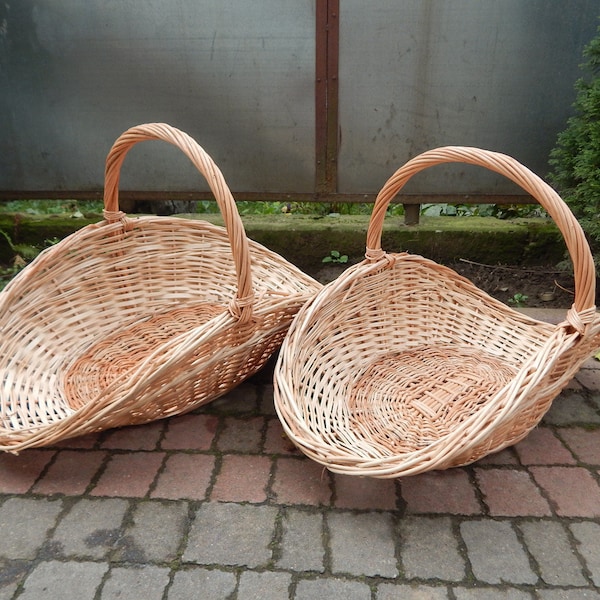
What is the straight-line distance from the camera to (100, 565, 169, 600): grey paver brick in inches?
51.6

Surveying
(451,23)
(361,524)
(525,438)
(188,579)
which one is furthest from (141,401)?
(451,23)

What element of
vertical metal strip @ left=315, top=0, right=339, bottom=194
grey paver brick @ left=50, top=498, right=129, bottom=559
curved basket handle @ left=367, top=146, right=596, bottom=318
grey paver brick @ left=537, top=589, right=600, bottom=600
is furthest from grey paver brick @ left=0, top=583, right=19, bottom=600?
vertical metal strip @ left=315, top=0, right=339, bottom=194

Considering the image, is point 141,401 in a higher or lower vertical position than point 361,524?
higher

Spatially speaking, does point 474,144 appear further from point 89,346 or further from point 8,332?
point 8,332

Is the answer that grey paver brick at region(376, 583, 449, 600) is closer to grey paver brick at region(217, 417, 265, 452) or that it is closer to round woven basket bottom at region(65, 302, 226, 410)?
grey paver brick at region(217, 417, 265, 452)

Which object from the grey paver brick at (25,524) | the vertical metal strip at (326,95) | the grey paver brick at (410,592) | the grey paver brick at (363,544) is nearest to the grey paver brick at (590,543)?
the grey paver brick at (410,592)

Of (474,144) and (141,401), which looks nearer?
(141,401)

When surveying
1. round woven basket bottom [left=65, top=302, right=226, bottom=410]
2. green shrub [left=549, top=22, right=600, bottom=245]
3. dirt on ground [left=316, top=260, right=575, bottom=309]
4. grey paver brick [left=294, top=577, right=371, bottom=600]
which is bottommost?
dirt on ground [left=316, top=260, right=575, bottom=309]

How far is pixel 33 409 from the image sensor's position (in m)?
1.82

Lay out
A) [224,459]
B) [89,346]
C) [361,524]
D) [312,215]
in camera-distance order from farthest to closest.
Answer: [312,215], [89,346], [224,459], [361,524]

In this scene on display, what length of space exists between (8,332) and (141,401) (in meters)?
0.75

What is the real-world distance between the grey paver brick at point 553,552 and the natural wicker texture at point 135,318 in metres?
0.98

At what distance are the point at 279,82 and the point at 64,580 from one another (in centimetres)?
241

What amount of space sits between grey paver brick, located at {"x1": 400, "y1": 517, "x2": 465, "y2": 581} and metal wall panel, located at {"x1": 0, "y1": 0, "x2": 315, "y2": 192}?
2.02 meters
